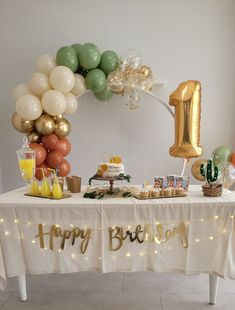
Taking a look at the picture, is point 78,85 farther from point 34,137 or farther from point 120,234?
point 120,234

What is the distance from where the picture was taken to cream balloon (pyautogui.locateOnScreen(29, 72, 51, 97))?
287 centimetres

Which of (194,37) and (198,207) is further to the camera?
(194,37)

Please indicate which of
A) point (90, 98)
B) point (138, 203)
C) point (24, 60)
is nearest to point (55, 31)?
point (24, 60)

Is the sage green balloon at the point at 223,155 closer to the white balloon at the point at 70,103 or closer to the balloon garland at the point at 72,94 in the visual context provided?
the balloon garland at the point at 72,94

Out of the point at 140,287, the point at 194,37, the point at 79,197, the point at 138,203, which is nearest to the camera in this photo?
the point at 138,203

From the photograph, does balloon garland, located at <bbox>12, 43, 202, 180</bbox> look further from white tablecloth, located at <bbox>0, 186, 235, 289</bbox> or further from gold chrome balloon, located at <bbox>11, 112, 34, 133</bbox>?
white tablecloth, located at <bbox>0, 186, 235, 289</bbox>

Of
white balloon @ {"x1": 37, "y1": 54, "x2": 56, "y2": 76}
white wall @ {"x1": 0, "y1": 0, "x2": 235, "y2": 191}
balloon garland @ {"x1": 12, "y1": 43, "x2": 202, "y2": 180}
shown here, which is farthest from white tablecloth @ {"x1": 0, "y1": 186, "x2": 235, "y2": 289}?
white wall @ {"x1": 0, "y1": 0, "x2": 235, "y2": 191}

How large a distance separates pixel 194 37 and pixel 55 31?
161cm

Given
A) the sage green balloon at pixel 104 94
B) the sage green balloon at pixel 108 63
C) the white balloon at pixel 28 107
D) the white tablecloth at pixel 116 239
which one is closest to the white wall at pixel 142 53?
the sage green balloon at pixel 104 94

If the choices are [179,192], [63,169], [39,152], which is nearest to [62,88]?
[39,152]

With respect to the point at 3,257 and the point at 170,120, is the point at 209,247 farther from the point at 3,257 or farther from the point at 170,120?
the point at 170,120

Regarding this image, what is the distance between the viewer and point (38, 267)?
1.77 meters

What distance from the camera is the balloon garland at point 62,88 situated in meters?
2.81

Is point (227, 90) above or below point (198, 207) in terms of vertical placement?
above
